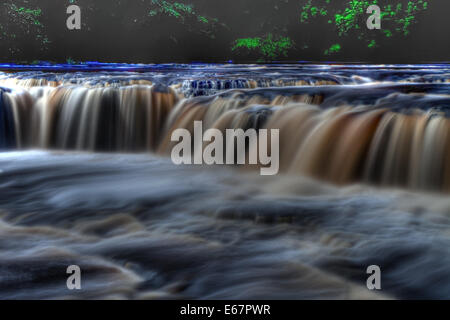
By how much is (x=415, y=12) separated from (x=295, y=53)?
8.21 m

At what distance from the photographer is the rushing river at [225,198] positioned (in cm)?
288

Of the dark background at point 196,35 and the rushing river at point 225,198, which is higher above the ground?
the dark background at point 196,35

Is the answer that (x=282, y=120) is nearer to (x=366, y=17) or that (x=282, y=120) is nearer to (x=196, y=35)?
(x=366, y=17)

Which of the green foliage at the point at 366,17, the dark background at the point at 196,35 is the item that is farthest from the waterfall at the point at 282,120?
the green foliage at the point at 366,17

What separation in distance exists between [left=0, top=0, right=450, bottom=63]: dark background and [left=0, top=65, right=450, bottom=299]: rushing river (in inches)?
875

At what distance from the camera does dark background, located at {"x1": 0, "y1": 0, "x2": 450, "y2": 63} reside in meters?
29.8

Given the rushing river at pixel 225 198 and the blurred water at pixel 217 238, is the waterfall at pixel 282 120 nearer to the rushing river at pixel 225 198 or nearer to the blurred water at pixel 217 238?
the rushing river at pixel 225 198

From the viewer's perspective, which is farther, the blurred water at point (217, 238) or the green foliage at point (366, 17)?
the green foliage at point (366, 17)

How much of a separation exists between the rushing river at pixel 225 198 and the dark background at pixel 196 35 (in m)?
22.2

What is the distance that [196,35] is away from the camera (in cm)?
3541

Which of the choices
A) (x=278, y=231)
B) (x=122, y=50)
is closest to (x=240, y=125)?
(x=278, y=231)

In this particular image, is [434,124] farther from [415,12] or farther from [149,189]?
[415,12]

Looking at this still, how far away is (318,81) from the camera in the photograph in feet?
33.2

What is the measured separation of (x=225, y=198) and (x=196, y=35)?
1266 inches
